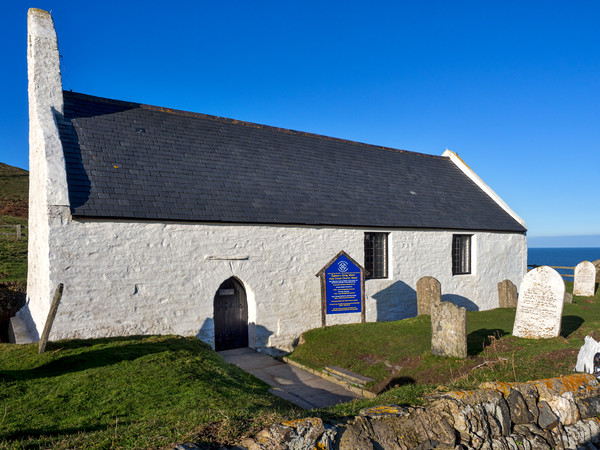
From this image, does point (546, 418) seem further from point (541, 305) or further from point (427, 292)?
point (427, 292)

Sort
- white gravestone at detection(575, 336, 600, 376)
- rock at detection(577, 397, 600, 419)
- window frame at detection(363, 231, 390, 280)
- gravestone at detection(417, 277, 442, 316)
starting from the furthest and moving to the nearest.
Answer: window frame at detection(363, 231, 390, 280) < gravestone at detection(417, 277, 442, 316) < white gravestone at detection(575, 336, 600, 376) < rock at detection(577, 397, 600, 419)

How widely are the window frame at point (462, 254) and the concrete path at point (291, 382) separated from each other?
1022cm

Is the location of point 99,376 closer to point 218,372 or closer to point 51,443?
point 218,372

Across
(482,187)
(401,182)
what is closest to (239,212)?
(401,182)

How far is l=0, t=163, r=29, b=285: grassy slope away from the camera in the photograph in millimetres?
20219

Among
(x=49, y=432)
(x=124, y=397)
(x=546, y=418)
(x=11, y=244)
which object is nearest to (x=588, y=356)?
(x=546, y=418)

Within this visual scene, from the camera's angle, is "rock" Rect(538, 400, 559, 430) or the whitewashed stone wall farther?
the whitewashed stone wall

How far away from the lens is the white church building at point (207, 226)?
11.2 meters

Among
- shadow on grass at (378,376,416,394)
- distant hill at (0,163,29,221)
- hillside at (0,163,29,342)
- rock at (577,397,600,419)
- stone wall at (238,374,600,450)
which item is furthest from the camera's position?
distant hill at (0,163,29,221)

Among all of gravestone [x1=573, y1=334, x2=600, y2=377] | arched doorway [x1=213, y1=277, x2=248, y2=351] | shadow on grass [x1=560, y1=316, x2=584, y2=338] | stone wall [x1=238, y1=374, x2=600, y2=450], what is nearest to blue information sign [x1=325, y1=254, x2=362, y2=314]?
arched doorway [x1=213, y1=277, x2=248, y2=351]

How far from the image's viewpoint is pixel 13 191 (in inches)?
1740

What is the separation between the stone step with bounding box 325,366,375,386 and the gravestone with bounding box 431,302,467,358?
1882 mm

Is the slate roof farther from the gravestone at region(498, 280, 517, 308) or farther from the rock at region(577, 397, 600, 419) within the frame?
the rock at region(577, 397, 600, 419)

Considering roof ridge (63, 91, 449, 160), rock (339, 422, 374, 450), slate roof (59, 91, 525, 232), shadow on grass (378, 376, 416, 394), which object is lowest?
shadow on grass (378, 376, 416, 394)
